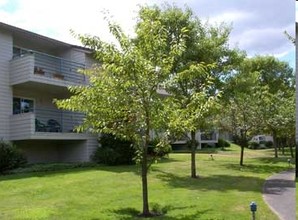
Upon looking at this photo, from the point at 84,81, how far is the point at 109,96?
13.3 meters

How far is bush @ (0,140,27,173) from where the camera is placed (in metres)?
16.7

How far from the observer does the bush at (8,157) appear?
54.8 feet

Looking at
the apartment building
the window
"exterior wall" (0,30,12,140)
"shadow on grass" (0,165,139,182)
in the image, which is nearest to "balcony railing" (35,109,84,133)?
the apartment building

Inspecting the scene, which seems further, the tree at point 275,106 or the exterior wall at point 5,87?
the exterior wall at point 5,87

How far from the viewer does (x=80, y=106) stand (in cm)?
955

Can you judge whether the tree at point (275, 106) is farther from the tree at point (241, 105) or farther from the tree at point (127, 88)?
the tree at point (127, 88)

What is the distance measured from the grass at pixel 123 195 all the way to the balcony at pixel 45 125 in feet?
8.80

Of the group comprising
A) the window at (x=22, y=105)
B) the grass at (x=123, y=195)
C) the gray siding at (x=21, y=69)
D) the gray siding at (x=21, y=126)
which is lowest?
the grass at (x=123, y=195)

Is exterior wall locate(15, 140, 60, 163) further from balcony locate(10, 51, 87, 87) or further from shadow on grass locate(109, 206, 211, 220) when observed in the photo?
shadow on grass locate(109, 206, 211, 220)

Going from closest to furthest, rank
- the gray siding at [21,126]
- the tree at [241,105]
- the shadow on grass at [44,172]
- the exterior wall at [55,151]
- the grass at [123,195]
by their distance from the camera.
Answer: the grass at [123,195]
the shadow on grass at [44,172]
the gray siding at [21,126]
the tree at [241,105]
the exterior wall at [55,151]

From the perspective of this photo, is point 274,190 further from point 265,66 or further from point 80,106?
point 265,66

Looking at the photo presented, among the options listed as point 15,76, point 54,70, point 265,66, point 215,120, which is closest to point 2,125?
point 15,76

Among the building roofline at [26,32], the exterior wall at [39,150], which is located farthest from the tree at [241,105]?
the exterior wall at [39,150]

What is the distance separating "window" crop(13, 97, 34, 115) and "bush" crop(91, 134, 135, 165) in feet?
12.1
